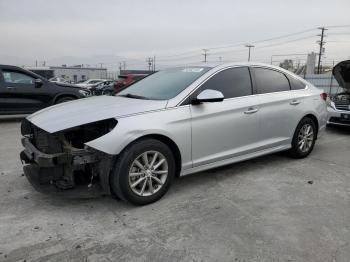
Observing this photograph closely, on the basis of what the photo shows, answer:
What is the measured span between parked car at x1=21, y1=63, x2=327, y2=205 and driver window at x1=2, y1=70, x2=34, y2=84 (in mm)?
5903

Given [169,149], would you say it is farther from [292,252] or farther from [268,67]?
[268,67]

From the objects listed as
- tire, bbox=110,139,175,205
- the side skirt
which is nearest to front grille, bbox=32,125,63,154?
tire, bbox=110,139,175,205

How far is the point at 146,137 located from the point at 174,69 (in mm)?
1716

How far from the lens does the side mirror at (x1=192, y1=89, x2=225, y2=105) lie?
4227 millimetres

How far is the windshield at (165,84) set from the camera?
14.7 feet

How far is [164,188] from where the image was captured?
13.4 feet

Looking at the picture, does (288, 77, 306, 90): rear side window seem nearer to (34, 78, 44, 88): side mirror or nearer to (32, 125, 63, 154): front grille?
(32, 125, 63, 154): front grille

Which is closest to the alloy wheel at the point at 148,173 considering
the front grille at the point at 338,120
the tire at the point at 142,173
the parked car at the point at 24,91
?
the tire at the point at 142,173

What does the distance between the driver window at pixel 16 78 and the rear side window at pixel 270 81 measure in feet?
23.7

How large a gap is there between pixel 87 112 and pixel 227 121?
175cm

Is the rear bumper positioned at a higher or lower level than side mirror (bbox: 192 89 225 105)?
lower

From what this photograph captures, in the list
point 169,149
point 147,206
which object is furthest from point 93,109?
point 147,206

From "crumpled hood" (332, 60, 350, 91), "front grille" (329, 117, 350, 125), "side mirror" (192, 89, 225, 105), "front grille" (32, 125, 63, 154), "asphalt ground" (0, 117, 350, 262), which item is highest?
"crumpled hood" (332, 60, 350, 91)

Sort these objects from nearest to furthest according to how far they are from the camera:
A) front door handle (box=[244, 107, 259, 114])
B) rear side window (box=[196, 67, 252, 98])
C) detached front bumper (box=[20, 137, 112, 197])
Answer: detached front bumper (box=[20, 137, 112, 197]) → rear side window (box=[196, 67, 252, 98]) → front door handle (box=[244, 107, 259, 114])
